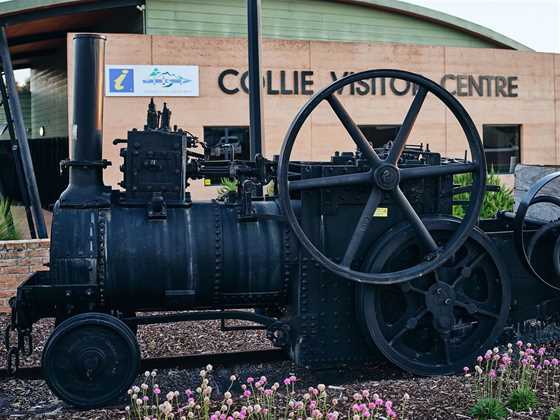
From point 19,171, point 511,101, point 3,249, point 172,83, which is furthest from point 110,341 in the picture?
point 511,101

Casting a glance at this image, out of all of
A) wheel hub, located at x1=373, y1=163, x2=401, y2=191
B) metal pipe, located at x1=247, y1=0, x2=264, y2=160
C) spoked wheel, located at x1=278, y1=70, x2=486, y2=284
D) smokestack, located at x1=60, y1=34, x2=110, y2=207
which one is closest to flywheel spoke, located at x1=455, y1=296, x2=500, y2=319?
spoked wheel, located at x1=278, y1=70, x2=486, y2=284

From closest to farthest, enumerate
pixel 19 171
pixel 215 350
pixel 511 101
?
pixel 215 350 < pixel 19 171 < pixel 511 101

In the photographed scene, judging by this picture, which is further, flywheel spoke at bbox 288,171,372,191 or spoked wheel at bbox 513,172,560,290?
spoked wheel at bbox 513,172,560,290

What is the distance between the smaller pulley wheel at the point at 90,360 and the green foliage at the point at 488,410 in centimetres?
218

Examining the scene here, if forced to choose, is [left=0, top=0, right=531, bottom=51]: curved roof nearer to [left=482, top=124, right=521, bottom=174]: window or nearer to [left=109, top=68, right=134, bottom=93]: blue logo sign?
[left=109, top=68, right=134, bottom=93]: blue logo sign

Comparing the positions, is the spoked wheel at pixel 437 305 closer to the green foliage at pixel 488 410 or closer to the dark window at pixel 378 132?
the green foliage at pixel 488 410

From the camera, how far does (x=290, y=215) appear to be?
16.9ft

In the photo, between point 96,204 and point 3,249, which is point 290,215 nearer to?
point 96,204

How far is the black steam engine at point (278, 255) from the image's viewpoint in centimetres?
529

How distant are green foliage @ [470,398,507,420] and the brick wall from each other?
574 cm

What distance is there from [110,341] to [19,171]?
6675mm

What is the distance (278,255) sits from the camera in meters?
5.61

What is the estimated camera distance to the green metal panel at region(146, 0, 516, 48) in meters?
17.0

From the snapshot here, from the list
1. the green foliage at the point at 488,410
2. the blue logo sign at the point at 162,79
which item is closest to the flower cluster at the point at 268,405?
the green foliage at the point at 488,410
